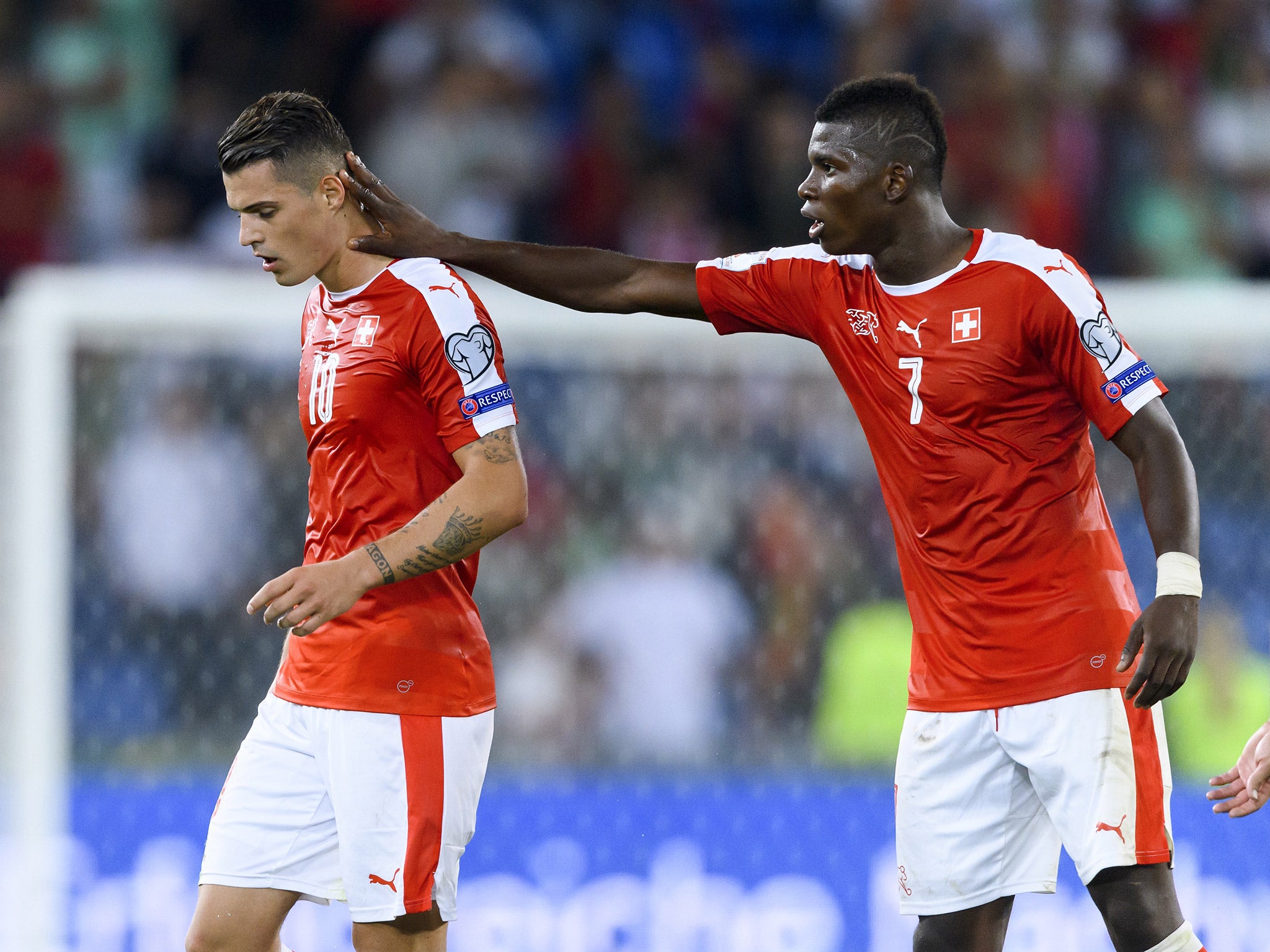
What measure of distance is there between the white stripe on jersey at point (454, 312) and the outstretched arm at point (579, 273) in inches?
3.0

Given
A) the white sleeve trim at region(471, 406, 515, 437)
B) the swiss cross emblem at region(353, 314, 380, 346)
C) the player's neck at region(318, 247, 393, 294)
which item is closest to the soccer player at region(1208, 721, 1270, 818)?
the white sleeve trim at region(471, 406, 515, 437)

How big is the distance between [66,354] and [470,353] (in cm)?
254

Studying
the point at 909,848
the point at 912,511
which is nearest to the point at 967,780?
the point at 909,848

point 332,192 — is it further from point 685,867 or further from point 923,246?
point 685,867

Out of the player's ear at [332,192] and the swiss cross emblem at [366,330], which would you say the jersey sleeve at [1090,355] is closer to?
the swiss cross emblem at [366,330]

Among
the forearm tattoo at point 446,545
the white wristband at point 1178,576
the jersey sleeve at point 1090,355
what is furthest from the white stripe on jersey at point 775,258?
the white wristband at point 1178,576

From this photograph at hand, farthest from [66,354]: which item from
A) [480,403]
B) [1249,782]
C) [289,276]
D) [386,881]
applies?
[1249,782]

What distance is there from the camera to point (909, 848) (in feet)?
11.2

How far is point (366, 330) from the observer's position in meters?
3.38

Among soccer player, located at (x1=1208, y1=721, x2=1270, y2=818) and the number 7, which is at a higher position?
the number 7

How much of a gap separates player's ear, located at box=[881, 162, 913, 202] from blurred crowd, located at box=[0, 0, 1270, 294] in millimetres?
4661

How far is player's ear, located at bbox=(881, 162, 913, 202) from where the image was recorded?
3.33 metres

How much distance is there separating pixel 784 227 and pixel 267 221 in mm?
4860

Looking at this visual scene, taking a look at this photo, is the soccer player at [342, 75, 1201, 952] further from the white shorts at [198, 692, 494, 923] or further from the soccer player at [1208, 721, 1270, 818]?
the white shorts at [198, 692, 494, 923]
